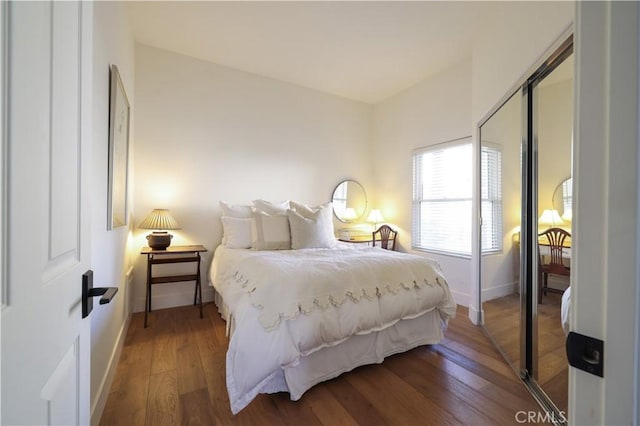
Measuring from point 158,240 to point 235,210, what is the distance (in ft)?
2.81

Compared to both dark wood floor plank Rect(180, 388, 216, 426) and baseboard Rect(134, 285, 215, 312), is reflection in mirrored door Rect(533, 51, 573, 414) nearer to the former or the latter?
dark wood floor plank Rect(180, 388, 216, 426)

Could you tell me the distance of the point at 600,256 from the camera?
0.45 m

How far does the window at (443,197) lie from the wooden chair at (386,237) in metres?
0.37

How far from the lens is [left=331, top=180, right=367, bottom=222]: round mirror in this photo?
4.35m

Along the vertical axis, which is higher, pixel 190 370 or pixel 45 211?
pixel 45 211

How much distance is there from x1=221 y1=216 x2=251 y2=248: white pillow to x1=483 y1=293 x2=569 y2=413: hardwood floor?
8.25ft

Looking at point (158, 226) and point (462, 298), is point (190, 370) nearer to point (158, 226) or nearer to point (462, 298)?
point (158, 226)

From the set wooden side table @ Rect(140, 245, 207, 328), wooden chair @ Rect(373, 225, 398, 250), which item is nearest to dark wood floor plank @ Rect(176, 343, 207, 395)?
wooden side table @ Rect(140, 245, 207, 328)

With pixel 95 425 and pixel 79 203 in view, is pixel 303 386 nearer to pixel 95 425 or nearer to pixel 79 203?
pixel 95 425

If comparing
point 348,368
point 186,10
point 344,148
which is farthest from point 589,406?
point 344,148

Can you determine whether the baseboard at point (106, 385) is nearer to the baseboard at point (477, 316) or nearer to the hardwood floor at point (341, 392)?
the hardwood floor at point (341, 392)

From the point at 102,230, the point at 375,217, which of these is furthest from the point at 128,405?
the point at 375,217

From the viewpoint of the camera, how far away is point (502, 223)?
87.6 inches

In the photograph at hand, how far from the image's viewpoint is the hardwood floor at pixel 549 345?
1450 millimetres
